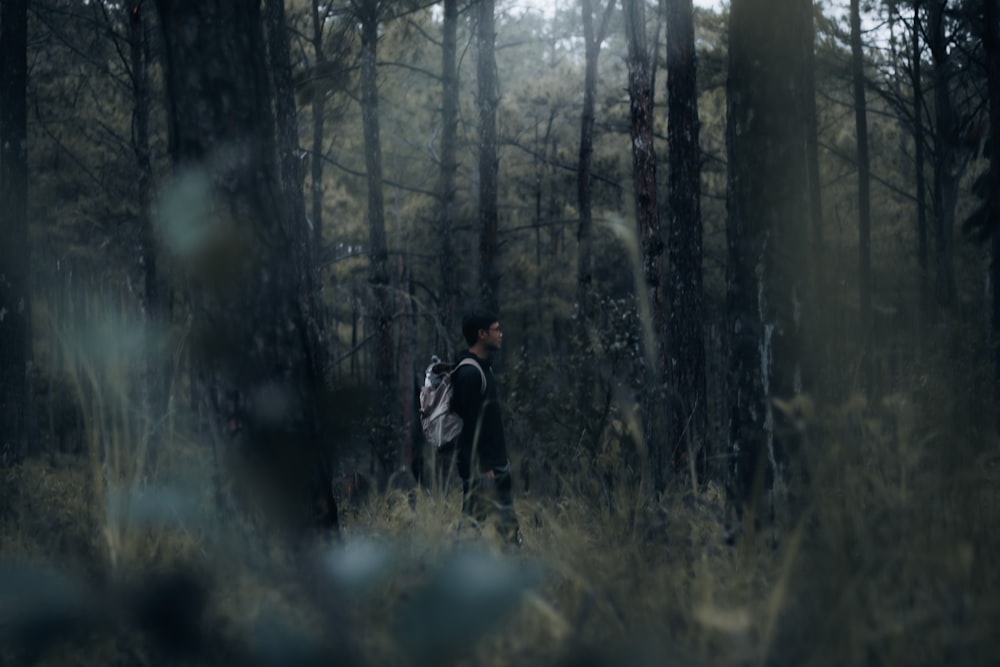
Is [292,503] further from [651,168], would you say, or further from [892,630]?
[651,168]

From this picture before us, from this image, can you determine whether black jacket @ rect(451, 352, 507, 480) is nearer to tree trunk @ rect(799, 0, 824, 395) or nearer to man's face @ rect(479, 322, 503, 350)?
man's face @ rect(479, 322, 503, 350)

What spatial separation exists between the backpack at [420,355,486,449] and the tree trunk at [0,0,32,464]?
665 centimetres

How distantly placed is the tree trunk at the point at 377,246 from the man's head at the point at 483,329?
9576mm

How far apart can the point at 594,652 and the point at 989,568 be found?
1.30 m

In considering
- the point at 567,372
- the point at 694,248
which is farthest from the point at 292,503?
the point at 567,372

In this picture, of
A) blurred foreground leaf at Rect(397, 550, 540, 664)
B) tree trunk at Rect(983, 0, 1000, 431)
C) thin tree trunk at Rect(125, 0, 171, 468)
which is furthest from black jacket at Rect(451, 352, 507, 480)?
tree trunk at Rect(983, 0, 1000, 431)

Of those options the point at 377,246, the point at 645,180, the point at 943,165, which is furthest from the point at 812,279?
the point at 943,165

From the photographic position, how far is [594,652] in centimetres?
252

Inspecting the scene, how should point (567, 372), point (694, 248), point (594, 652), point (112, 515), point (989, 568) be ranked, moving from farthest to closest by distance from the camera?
point (567, 372) → point (694, 248) → point (112, 515) → point (989, 568) → point (594, 652)

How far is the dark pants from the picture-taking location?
5208 millimetres

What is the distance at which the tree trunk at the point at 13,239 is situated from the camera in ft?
34.7

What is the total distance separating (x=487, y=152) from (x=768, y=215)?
38.3ft

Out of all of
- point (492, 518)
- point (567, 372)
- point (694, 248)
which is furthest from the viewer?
point (567, 372)

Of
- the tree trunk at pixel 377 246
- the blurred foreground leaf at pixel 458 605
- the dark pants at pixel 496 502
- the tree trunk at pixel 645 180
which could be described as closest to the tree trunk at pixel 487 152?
the tree trunk at pixel 377 246
